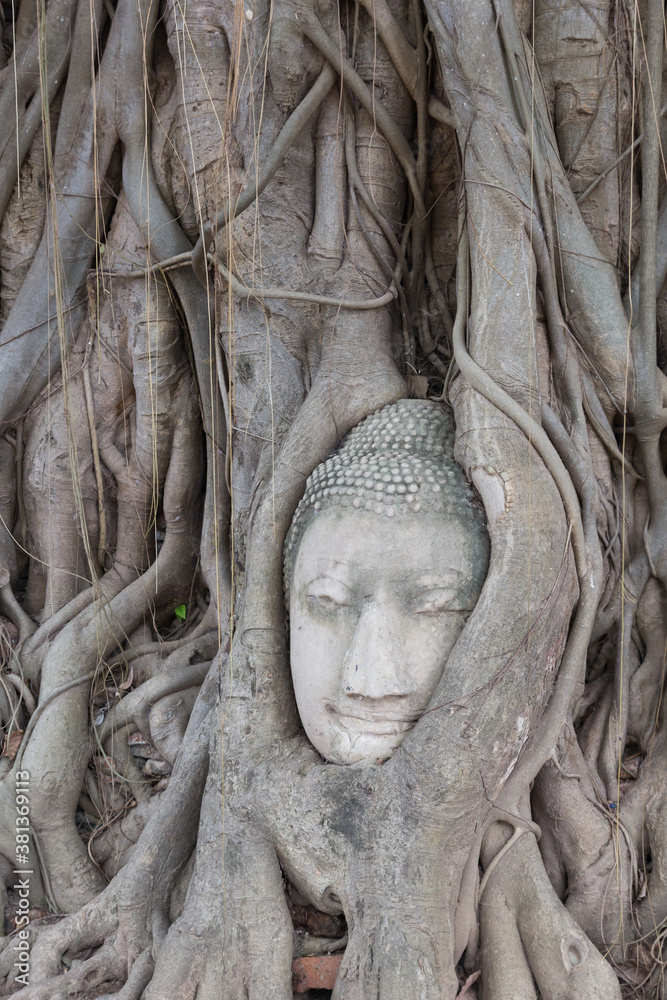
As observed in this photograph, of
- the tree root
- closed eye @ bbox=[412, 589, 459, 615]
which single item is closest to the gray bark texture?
the tree root

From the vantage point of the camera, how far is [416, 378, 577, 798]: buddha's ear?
6.04 ft

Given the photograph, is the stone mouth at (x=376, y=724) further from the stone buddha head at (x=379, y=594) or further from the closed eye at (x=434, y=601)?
the closed eye at (x=434, y=601)

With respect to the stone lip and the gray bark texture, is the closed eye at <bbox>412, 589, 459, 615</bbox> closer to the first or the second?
the gray bark texture

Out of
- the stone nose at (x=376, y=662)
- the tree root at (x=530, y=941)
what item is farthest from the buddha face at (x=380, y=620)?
the tree root at (x=530, y=941)

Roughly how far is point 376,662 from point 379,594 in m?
0.15

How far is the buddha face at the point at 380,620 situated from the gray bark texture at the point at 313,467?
7 cm

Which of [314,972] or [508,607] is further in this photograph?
[314,972]

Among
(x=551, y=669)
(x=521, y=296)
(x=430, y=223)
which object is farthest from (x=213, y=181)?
(x=551, y=669)

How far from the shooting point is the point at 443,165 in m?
2.55

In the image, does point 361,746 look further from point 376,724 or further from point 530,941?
point 530,941

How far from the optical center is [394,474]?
2.03 m

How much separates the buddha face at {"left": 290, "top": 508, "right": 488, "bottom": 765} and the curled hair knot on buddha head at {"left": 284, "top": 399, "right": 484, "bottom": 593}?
1.4 inches

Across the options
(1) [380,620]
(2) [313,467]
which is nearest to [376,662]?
(1) [380,620]

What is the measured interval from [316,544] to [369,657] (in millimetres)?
311
